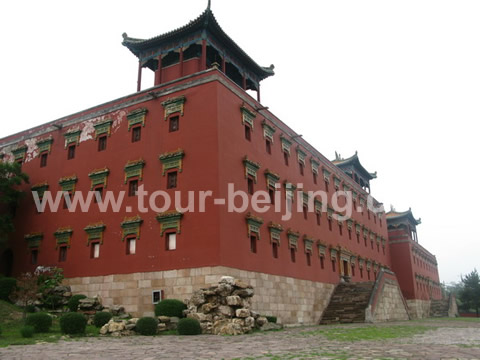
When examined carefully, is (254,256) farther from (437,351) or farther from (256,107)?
(437,351)

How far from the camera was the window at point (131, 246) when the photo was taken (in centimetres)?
2367

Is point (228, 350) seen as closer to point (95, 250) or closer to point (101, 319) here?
point (101, 319)

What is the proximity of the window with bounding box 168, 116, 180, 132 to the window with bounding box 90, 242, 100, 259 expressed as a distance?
754cm

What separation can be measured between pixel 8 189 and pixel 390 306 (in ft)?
88.4

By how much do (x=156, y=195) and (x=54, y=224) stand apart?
7.81 meters

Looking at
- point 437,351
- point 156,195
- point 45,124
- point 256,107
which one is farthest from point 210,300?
point 45,124

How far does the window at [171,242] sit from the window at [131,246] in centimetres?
211

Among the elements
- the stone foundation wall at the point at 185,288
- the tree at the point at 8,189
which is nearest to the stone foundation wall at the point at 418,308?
the stone foundation wall at the point at 185,288

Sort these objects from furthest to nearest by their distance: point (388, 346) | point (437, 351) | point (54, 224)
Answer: point (54, 224)
point (388, 346)
point (437, 351)

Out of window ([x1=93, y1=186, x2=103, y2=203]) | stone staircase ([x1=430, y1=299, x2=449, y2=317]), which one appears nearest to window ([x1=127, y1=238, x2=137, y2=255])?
window ([x1=93, y1=186, x2=103, y2=203])

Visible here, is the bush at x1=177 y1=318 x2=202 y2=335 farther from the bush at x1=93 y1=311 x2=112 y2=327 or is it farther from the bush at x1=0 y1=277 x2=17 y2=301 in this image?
the bush at x1=0 y1=277 x2=17 y2=301

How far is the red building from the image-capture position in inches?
880

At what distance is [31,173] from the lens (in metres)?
29.8

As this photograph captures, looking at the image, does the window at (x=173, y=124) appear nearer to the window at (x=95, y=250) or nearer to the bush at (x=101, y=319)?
the window at (x=95, y=250)
